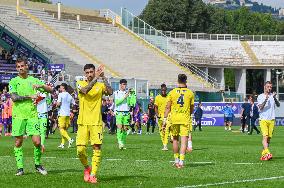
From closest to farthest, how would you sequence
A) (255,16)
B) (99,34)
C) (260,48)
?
1. (99,34)
2. (260,48)
3. (255,16)

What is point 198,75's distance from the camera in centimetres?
8325

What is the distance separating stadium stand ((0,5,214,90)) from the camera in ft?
233

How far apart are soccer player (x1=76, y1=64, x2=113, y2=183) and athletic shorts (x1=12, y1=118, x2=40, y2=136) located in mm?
1573

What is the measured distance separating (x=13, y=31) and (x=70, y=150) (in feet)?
139

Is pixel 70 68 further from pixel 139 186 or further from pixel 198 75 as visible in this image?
pixel 139 186

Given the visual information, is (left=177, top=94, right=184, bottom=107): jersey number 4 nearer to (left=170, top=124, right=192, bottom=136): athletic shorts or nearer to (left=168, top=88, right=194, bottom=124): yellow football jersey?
(left=168, top=88, right=194, bottom=124): yellow football jersey

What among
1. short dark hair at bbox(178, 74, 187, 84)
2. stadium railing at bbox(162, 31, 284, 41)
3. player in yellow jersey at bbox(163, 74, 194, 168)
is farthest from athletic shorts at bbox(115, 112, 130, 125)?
stadium railing at bbox(162, 31, 284, 41)

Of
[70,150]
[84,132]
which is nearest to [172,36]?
[70,150]

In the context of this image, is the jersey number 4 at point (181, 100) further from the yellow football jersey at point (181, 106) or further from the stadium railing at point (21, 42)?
the stadium railing at point (21, 42)

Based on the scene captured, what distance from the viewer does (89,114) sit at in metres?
15.9

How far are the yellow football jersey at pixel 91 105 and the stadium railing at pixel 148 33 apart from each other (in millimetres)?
66371

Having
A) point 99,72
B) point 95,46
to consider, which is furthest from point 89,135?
point 95,46

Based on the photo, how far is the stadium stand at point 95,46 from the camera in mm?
71000

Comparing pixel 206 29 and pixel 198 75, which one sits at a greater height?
pixel 206 29
